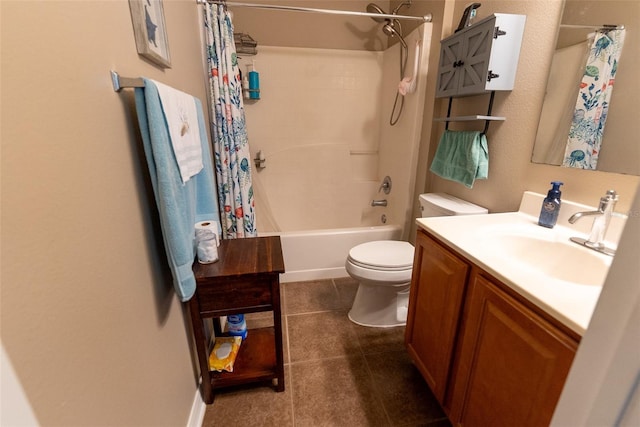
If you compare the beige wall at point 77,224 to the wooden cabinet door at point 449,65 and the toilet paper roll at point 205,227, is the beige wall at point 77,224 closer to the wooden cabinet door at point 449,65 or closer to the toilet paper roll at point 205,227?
the toilet paper roll at point 205,227

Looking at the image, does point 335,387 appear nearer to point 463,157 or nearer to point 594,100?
point 463,157

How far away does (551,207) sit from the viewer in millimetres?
1135

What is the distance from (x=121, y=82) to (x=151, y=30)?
0.31 meters

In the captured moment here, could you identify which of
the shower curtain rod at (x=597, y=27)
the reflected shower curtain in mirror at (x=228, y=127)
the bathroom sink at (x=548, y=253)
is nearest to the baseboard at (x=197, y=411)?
the reflected shower curtain in mirror at (x=228, y=127)

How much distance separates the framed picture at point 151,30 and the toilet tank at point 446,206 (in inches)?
59.0

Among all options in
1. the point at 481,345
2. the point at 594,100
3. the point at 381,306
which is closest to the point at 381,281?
the point at 381,306

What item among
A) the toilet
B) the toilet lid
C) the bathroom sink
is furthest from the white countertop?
the toilet lid

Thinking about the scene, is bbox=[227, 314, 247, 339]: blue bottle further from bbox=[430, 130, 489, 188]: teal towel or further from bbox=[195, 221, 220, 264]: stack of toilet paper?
bbox=[430, 130, 489, 188]: teal towel

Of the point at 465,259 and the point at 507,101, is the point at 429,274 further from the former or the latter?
the point at 507,101

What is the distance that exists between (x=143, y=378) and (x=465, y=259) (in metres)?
1.05

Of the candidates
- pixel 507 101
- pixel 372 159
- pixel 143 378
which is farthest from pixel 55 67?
pixel 372 159

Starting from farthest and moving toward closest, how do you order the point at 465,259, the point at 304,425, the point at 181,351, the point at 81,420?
the point at 304,425 < the point at 181,351 < the point at 465,259 < the point at 81,420

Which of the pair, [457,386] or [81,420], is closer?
[81,420]

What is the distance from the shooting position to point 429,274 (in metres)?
1.19
